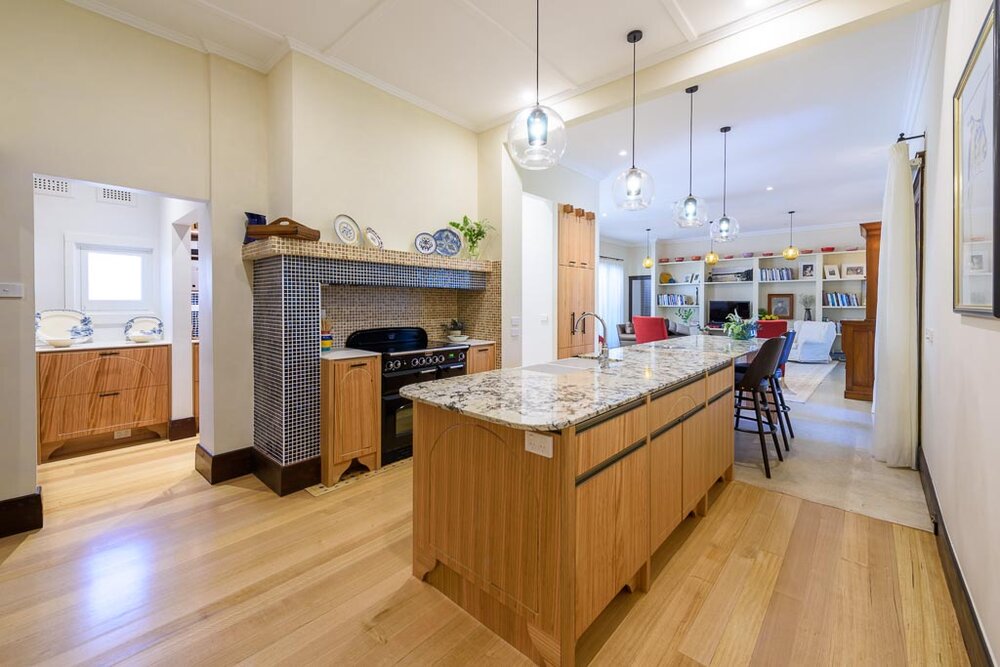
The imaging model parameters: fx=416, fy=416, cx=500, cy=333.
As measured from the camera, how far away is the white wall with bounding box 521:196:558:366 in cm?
488

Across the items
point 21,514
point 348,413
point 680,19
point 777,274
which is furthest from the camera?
point 777,274

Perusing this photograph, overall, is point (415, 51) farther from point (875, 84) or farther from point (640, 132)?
point (875, 84)

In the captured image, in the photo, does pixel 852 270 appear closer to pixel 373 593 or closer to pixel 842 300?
pixel 842 300

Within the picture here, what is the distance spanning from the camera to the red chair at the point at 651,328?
622cm

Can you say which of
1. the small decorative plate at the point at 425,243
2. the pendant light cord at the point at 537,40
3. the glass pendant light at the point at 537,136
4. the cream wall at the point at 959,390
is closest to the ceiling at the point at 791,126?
the cream wall at the point at 959,390

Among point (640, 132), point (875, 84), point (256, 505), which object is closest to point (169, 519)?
point (256, 505)

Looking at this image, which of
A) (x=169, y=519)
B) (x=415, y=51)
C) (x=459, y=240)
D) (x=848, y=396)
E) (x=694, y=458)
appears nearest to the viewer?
(x=694, y=458)

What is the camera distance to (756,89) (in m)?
3.38

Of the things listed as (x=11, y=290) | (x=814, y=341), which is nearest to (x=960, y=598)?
(x=11, y=290)

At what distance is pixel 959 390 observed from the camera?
5.62ft

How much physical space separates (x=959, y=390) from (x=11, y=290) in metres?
4.52

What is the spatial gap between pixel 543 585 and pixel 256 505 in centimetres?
205

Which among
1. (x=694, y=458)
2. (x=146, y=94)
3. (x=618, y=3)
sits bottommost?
(x=694, y=458)

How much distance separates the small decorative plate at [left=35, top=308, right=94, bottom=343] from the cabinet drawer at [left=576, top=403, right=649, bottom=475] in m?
4.48
